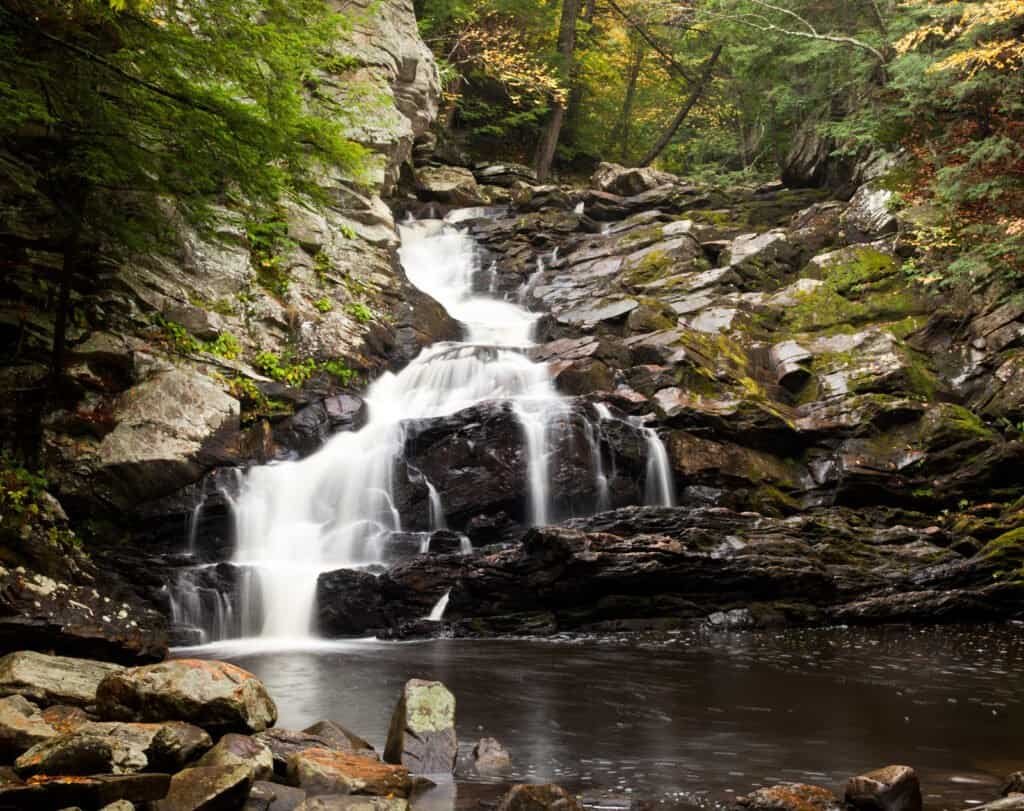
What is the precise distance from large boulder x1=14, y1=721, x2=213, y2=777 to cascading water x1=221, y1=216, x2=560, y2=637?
602 centimetres

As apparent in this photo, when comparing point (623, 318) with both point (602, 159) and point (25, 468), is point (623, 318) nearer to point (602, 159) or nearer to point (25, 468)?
point (25, 468)

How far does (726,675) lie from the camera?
7996mm

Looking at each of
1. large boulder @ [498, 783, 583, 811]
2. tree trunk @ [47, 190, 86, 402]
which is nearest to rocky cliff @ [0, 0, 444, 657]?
tree trunk @ [47, 190, 86, 402]

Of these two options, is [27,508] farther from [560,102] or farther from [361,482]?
[560,102]

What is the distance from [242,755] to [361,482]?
7.99m

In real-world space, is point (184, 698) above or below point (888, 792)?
above

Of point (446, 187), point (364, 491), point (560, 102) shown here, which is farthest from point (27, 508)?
point (560, 102)

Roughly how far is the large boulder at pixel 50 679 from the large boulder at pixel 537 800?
101 inches

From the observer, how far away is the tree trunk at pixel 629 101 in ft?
98.8

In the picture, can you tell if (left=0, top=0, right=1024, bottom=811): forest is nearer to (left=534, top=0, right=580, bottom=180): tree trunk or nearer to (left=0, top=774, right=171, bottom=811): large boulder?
(left=0, top=774, right=171, bottom=811): large boulder

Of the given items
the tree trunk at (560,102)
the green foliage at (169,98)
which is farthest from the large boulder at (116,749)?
the tree trunk at (560,102)

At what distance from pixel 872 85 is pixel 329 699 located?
19.2m

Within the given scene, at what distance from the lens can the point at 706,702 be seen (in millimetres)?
6926

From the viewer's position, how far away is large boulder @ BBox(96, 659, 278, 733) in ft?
14.8
